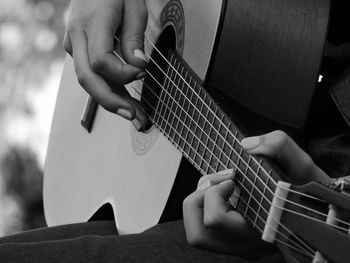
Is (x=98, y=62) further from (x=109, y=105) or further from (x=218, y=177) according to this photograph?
(x=218, y=177)

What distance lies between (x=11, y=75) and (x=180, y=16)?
103 inches

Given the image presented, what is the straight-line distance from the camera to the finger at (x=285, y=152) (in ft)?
2.74

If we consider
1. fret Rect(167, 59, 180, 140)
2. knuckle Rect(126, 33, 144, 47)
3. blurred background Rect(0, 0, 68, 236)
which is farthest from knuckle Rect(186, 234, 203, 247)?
blurred background Rect(0, 0, 68, 236)

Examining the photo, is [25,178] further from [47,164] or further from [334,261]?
[334,261]

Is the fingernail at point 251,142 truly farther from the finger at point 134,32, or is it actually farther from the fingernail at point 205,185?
the finger at point 134,32

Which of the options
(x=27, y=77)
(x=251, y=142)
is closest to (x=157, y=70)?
(x=251, y=142)

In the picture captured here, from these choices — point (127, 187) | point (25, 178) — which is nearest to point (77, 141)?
point (127, 187)

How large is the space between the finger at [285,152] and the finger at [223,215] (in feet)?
0.18

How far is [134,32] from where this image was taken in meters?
1.17

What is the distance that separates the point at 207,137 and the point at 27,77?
9.24 feet

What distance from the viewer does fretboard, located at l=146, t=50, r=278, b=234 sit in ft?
2.71

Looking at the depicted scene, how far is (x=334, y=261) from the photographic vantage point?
2.37ft

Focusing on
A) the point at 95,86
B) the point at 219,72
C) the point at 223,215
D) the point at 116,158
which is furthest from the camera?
the point at 116,158

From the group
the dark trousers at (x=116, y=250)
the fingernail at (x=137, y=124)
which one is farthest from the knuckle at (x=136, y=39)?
the dark trousers at (x=116, y=250)
